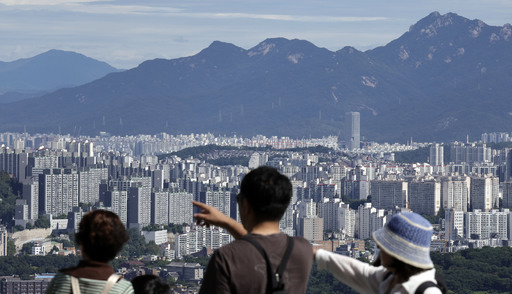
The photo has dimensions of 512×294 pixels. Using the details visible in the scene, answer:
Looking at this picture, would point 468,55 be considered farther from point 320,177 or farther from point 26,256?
point 26,256

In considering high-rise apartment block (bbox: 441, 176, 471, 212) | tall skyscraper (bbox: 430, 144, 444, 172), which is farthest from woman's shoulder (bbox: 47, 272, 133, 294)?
tall skyscraper (bbox: 430, 144, 444, 172)

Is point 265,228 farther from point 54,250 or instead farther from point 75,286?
point 54,250

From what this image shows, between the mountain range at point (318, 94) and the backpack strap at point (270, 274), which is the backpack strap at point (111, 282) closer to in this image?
the backpack strap at point (270, 274)

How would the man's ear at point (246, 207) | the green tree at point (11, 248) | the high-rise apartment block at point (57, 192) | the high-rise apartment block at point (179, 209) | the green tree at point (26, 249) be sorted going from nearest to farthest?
the man's ear at point (246, 207)
the green tree at point (11, 248)
the green tree at point (26, 249)
the high-rise apartment block at point (179, 209)
the high-rise apartment block at point (57, 192)

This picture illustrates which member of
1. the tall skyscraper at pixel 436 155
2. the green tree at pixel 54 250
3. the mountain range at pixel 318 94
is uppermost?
the mountain range at pixel 318 94

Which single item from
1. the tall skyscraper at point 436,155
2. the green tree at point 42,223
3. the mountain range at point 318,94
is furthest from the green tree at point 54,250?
the mountain range at point 318,94

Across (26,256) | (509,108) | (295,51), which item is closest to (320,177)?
(26,256)

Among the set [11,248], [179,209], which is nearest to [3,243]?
[11,248]
